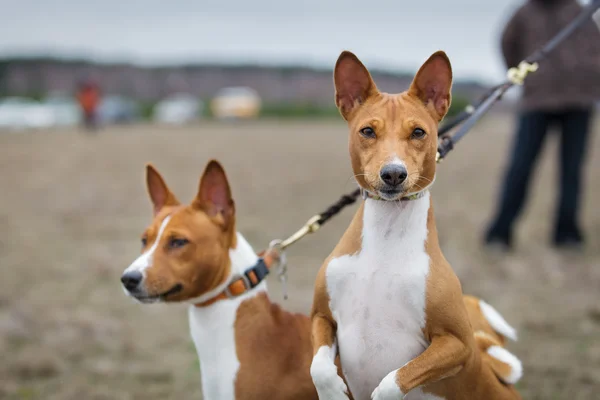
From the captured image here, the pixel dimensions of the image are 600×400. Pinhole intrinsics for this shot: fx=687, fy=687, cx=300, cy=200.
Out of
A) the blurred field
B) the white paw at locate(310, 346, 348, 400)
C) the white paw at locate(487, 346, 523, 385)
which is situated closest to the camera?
the white paw at locate(310, 346, 348, 400)

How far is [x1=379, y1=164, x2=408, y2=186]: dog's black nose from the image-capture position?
2.05 metres

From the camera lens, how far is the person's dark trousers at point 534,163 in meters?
6.16

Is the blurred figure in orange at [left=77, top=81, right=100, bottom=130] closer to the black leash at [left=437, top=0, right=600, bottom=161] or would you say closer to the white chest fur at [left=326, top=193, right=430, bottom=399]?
the black leash at [left=437, top=0, right=600, bottom=161]

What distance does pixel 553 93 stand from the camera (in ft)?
19.7

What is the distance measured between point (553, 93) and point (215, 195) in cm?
415

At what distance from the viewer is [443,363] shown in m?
2.13

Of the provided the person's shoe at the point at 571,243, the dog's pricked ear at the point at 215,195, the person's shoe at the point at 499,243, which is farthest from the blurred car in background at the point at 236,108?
the dog's pricked ear at the point at 215,195

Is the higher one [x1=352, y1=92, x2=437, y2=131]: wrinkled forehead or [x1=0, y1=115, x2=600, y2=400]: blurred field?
[x1=352, y1=92, x2=437, y2=131]: wrinkled forehead

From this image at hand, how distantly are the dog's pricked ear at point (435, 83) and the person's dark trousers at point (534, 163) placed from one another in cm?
417

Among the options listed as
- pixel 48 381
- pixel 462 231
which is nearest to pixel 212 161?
pixel 48 381

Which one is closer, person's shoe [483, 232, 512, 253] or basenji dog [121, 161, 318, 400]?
basenji dog [121, 161, 318, 400]

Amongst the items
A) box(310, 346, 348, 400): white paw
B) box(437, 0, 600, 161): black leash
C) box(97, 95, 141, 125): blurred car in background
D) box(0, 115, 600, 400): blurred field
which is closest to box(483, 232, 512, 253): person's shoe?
box(0, 115, 600, 400): blurred field

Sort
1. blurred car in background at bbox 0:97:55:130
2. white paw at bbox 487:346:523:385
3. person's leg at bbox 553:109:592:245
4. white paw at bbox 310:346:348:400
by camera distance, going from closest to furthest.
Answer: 1. white paw at bbox 310:346:348:400
2. white paw at bbox 487:346:523:385
3. person's leg at bbox 553:109:592:245
4. blurred car in background at bbox 0:97:55:130

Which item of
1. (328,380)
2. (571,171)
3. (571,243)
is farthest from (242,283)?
(571,243)
